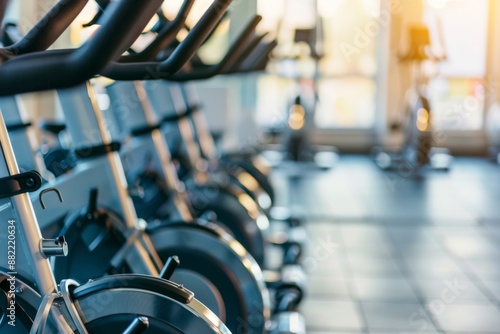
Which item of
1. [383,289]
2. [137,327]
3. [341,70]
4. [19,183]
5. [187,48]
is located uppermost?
[187,48]

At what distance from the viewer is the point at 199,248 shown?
84.8 inches

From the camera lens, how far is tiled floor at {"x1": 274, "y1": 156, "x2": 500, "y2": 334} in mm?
2861

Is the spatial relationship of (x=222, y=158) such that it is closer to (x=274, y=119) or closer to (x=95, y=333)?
(x=95, y=333)

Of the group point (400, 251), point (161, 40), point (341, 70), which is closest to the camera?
point (161, 40)

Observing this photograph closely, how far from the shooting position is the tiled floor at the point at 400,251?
113 inches

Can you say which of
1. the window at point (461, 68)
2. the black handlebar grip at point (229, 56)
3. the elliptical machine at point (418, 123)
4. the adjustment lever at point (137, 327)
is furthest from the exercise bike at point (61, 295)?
the window at point (461, 68)

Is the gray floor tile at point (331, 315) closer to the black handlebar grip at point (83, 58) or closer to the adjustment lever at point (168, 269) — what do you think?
the adjustment lever at point (168, 269)

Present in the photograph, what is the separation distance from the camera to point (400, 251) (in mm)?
3947

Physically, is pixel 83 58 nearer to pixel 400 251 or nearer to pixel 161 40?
pixel 161 40

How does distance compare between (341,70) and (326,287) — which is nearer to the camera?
(326,287)

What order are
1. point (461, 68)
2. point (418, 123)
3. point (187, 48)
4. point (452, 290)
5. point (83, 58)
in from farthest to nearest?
point (461, 68) → point (418, 123) → point (452, 290) → point (187, 48) → point (83, 58)

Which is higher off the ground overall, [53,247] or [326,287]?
[53,247]

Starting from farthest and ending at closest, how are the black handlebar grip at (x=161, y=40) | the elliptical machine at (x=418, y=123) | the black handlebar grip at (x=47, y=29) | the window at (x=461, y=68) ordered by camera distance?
the window at (x=461, y=68) < the elliptical machine at (x=418, y=123) < the black handlebar grip at (x=161, y=40) < the black handlebar grip at (x=47, y=29)

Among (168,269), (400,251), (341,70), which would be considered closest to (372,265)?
(400,251)
